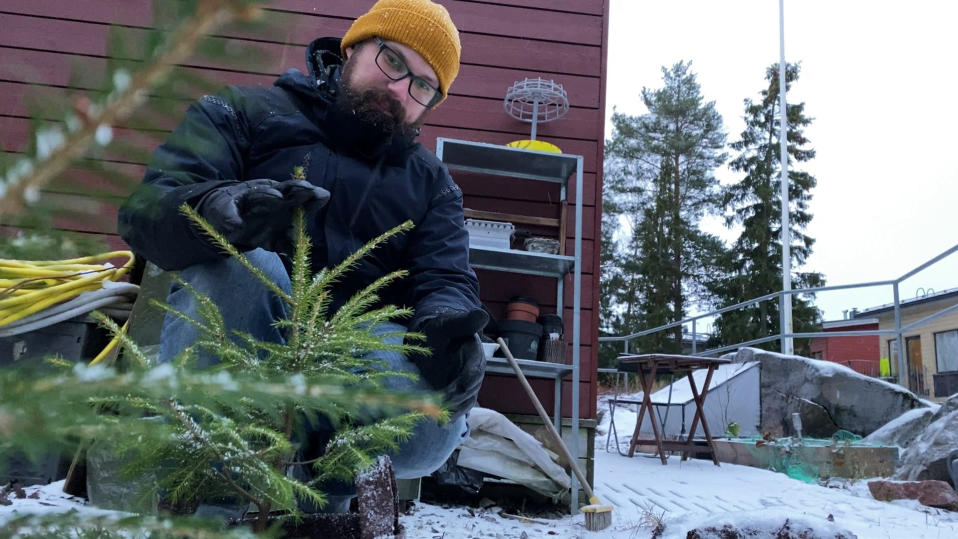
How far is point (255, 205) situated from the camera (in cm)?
98

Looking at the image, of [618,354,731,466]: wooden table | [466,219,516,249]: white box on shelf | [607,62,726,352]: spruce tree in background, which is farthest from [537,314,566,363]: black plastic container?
[607,62,726,352]: spruce tree in background

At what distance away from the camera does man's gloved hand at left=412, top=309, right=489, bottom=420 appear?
1.16 metres

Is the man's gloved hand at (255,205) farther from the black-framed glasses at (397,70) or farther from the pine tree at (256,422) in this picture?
the black-framed glasses at (397,70)

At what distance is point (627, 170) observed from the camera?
1986 cm

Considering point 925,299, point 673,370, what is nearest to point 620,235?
point 925,299

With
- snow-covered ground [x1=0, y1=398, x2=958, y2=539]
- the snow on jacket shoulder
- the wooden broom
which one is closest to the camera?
the snow on jacket shoulder

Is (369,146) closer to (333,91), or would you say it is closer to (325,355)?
(333,91)

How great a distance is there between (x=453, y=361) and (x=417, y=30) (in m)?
0.90

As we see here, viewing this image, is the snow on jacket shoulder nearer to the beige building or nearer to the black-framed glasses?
the black-framed glasses

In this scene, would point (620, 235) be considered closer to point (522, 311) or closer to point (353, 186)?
point (522, 311)

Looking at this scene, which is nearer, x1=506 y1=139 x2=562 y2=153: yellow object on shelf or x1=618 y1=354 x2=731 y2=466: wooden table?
x1=506 y1=139 x2=562 y2=153: yellow object on shelf

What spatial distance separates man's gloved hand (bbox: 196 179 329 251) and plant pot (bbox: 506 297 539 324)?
251 centimetres

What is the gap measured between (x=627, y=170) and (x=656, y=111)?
2080mm

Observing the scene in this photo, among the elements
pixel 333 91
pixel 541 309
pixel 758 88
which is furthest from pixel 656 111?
pixel 333 91
